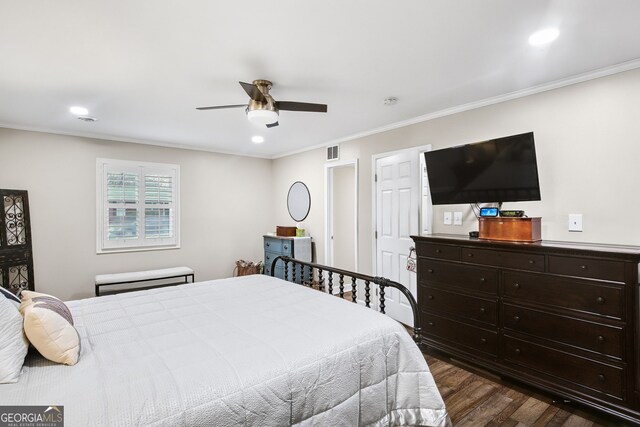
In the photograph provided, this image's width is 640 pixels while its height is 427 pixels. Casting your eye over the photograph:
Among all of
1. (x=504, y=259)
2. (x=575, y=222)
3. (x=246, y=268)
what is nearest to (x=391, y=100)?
(x=504, y=259)

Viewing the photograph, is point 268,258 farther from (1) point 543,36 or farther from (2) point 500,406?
(1) point 543,36

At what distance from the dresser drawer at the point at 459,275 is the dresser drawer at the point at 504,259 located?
7 centimetres

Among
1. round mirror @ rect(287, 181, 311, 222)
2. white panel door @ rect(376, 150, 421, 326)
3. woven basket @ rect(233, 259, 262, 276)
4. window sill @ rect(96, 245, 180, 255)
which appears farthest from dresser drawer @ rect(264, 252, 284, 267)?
white panel door @ rect(376, 150, 421, 326)

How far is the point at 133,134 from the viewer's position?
4.33 m

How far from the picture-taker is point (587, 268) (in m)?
2.05

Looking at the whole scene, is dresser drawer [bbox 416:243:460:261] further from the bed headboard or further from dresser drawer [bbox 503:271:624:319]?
the bed headboard

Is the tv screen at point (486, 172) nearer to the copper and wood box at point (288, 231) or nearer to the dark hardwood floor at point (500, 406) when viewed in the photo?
the dark hardwood floor at point (500, 406)

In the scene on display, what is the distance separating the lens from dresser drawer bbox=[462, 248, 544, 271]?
2295 millimetres

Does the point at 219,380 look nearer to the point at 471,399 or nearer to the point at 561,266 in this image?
the point at 471,399

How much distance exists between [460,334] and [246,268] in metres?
3.61

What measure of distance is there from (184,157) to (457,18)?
4.49 meters

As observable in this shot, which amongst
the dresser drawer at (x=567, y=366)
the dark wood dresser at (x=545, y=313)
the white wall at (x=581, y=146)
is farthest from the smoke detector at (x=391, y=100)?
the dresser drawer at (x=567, y=366)

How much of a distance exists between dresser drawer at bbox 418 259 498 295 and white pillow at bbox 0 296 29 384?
282 centimetres

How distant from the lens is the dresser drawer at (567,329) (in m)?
1.98
